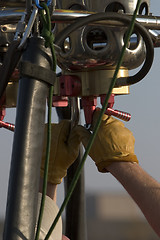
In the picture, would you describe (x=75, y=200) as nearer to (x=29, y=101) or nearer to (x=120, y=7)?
(x=120, y=7)

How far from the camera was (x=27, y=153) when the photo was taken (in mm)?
674

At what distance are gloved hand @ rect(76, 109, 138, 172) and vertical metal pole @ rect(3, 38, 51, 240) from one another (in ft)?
1.06

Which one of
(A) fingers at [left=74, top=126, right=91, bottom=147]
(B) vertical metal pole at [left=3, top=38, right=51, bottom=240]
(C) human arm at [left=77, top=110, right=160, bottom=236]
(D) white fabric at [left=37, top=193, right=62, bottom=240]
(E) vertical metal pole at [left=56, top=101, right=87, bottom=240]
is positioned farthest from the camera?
(E) vertical metal pole at [left=56, top=101, right=87, bottom=240]

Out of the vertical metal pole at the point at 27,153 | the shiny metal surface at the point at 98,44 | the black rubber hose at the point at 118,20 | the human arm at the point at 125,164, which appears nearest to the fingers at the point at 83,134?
the human arm at the point at 125,164

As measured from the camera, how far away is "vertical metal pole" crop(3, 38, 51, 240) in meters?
0.66

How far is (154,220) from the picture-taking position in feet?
3.02

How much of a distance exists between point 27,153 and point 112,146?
359 mm

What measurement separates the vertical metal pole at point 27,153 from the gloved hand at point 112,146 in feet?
1.06

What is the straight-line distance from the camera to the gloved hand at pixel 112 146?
1.00 metres

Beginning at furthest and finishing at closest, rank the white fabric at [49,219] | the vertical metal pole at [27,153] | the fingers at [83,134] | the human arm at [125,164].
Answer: the fingers at [83,134] → the human arm at [125,164] → the white fabric at [49,219] → the vertical metal pole at [27,153]

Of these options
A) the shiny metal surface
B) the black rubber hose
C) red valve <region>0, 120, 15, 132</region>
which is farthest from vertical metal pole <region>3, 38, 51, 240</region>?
red valve <region>0, 120, 15, 132</region>

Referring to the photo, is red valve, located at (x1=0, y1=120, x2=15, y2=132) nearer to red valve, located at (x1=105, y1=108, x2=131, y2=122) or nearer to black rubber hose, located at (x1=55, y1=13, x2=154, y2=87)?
red valve, located at (x1=105, y1=108, x2=131, y2=122)

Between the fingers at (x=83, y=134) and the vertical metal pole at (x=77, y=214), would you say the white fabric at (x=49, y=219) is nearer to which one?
the fingers at (x=83, y=134)

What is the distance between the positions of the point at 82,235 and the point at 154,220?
1.70 ft
